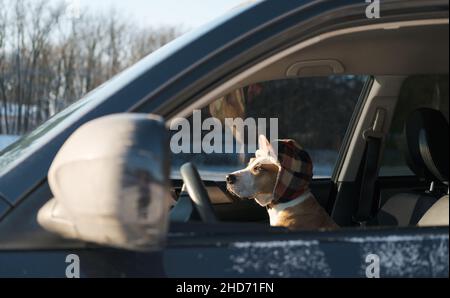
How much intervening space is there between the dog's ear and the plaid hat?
0.18 ft

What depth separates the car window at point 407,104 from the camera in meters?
2.92

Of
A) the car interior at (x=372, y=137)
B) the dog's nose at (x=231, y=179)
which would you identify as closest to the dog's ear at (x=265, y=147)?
the dog's nose at (x=231, y=179)

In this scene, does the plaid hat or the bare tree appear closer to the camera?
the plaid hat

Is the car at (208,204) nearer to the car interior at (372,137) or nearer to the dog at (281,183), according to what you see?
the car interior at (372,137)

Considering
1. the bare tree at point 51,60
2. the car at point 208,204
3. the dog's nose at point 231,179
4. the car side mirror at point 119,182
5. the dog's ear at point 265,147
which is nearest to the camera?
the car side mirror at point 119,182

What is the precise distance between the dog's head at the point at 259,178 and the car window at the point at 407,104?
0.66 meters

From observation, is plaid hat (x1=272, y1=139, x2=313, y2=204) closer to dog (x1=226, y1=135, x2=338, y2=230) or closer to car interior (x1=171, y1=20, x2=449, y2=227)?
dog (x1=226, y1=135, x2=338, y2=230)

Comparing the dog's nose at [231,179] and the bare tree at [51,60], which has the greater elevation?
the bare tree at [51,60]

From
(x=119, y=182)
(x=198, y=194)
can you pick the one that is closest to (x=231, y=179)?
(x=198, y=194)

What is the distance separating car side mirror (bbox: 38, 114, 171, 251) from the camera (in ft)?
3.91

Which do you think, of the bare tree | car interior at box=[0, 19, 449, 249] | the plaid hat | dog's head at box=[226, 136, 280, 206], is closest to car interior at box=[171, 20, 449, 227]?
car interior at box=[0, 19, 449, 249]

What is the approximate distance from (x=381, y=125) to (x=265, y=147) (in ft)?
2.43
